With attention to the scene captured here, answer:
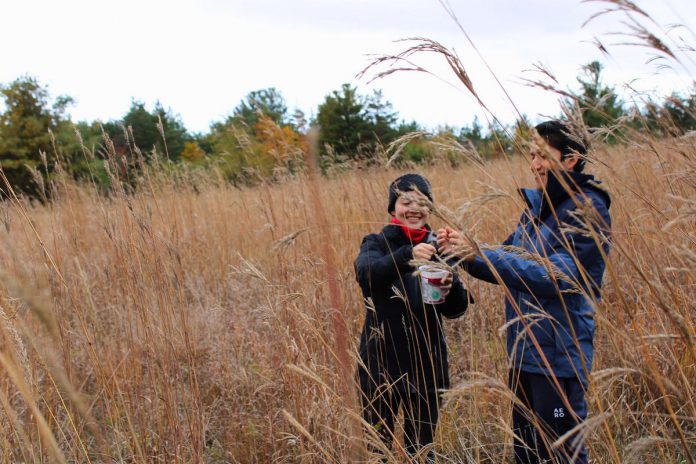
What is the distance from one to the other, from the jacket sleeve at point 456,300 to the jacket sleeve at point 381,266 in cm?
20

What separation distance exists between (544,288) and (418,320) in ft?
1.84

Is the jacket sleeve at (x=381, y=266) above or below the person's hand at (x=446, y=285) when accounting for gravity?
above

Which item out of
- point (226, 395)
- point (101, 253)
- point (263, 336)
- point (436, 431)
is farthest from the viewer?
point (101, 253)

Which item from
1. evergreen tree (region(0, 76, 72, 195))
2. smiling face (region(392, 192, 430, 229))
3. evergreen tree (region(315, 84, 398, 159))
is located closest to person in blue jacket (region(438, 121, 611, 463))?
smiling face (region(392, 192, 430, 229))

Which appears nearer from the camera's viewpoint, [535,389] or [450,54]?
[450,54]

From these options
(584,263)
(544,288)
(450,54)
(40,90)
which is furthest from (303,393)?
(40,90)

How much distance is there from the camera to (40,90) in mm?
13766

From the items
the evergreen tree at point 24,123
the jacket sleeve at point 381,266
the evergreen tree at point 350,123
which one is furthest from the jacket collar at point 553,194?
the evergreen tree at point 24,123

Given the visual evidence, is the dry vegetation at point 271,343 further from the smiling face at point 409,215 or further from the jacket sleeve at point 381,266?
the smiling face at point 409,215

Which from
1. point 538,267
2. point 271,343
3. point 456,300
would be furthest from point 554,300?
point 271,343

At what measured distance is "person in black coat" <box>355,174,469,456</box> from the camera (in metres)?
1.98

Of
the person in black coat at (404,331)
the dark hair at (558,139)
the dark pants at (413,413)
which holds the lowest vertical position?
the dark pants at (413,413)

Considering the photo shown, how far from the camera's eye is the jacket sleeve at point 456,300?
198 centimetres

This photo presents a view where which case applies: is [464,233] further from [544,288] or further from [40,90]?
[40,90]
